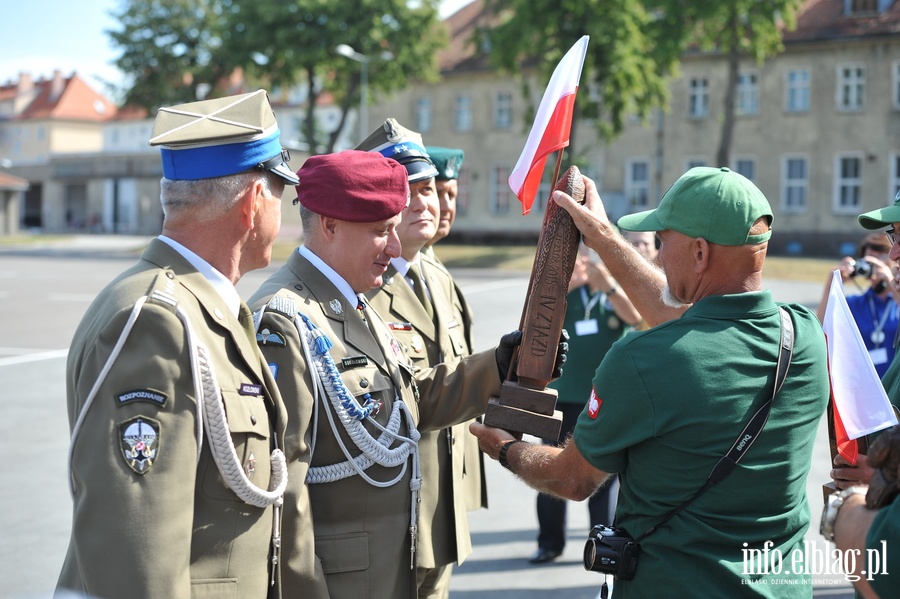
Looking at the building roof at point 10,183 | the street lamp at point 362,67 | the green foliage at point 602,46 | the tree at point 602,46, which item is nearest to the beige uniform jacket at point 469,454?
the tree at point 602,46

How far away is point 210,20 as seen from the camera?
4744 centimetres

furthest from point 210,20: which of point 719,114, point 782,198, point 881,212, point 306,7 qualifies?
point 881,212

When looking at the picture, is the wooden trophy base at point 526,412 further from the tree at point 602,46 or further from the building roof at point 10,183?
the building roof at point 10,183

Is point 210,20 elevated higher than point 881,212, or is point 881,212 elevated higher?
point 210,20

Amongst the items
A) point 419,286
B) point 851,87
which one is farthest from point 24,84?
point 419,286

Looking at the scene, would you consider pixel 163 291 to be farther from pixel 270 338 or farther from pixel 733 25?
pixel 733 25

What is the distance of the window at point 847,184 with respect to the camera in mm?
39219

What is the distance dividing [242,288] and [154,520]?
19.6m

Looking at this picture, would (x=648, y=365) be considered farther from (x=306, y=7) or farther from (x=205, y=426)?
(x=306, y=7)

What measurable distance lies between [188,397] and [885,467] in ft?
5.23

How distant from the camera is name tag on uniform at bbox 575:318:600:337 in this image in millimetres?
6027

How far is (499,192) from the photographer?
47.7 m

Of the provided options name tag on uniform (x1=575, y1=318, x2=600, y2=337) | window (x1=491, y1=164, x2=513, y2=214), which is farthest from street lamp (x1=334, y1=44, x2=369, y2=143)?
name tag on uniform (x1=575, y1=318, x2=600, y2=337)

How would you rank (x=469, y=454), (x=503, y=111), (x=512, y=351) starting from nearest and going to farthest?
(x=512, y=351), (x=469, y=454), (x=503, y=111)
